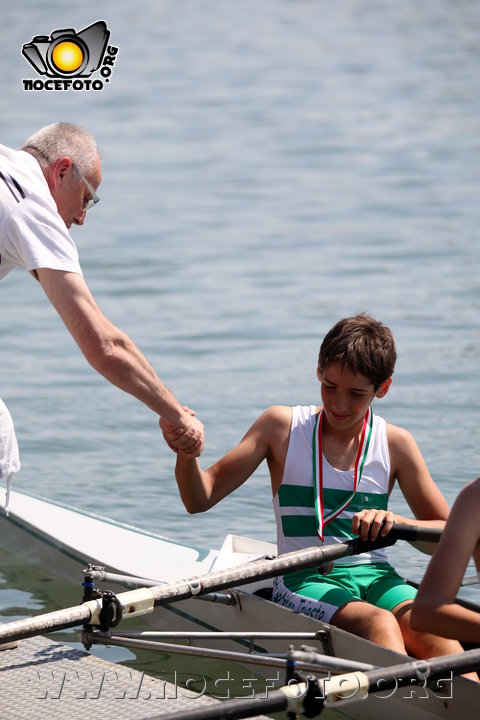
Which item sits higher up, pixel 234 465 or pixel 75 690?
pixel 234 465

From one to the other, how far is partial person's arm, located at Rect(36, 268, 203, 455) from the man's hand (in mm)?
74

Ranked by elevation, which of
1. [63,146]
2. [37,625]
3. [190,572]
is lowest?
[190,572]

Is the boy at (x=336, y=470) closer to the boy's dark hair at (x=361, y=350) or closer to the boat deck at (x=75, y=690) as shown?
the boy's dark hair at (x=361, y=350)

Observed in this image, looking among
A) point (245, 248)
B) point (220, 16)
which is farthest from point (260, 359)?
point (220, 16)

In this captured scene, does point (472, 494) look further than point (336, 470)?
No

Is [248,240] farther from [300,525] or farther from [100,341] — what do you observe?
[100,341]

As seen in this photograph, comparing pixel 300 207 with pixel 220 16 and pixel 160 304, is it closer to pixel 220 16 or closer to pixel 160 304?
pixel 160 304

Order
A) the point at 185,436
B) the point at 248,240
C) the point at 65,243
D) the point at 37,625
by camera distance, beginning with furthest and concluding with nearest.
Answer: the point at 248,240, the point at 185,436, the point at 65,243, the point at 37,625

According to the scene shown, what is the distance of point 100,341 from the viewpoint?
171 inches

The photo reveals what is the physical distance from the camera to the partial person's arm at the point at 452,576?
11.3ft

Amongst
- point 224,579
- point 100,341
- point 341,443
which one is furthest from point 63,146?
point 224,579

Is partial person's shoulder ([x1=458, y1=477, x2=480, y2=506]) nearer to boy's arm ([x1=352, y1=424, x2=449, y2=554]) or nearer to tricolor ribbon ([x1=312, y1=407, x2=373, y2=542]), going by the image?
boy's arm ([x1=352, y1=424, x2=449, y2=554])

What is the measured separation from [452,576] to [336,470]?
1.43 metres

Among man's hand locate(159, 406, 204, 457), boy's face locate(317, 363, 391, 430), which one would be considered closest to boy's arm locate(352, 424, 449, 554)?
boy's face locate(317, 363, 391, 430)
